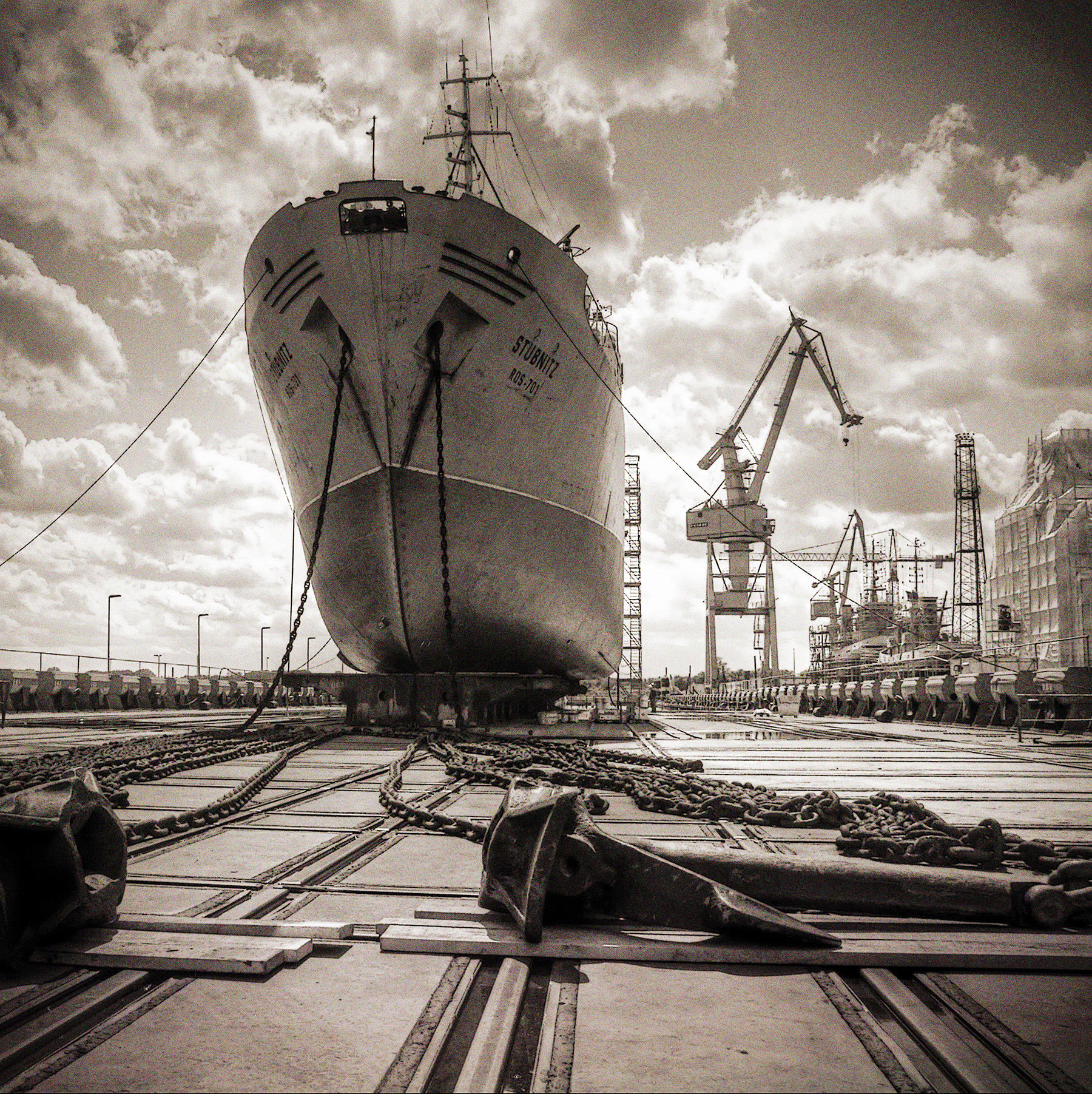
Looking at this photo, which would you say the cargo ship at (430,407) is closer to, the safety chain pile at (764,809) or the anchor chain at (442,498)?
the anchor chain at (442,498)

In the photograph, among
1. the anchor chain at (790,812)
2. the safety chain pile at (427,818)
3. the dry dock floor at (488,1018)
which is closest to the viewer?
the dry dock floor at (488,1018)

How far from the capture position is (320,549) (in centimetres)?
1270

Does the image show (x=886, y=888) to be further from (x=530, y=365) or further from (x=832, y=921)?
(x=530, y=365)

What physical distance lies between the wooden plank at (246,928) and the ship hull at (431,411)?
7.58 m

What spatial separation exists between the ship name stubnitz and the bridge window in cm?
219

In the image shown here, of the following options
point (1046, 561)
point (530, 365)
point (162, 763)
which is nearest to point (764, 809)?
point (162, 763)

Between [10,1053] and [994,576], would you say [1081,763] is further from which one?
[994,576]

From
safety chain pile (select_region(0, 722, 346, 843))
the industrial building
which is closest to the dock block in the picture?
safety chain pile (select_region(0, 722, 346, 843))

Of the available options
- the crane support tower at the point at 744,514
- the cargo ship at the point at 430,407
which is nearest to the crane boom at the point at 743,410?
the crane support tower at the point at 744,514

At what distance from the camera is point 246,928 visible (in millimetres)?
2055

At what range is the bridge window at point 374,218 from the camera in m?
10.4

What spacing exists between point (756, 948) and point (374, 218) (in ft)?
34.3

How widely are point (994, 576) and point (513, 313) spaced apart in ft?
116

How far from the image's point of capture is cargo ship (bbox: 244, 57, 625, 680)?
34.6 ft
